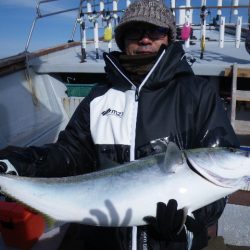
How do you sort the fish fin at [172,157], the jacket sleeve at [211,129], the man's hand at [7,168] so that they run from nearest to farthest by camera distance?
1. the fish fin at [172,157]
2. the jacket sleeve at [211,129]
3. the man's hand at [7,168]

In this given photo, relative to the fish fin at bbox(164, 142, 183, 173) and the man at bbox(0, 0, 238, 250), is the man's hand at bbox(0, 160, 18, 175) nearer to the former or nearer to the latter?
the man at bbox(0, 0, 238, 250)

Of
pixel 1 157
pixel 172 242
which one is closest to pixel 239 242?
pixel 172 242

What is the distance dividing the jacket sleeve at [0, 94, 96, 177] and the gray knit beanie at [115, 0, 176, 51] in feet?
2.33

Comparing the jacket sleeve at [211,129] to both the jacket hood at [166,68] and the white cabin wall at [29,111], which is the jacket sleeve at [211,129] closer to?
the jacket hood at [166,68]

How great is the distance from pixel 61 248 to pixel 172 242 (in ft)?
6.50

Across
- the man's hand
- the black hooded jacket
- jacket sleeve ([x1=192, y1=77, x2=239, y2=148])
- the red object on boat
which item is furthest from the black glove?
the red object on boat

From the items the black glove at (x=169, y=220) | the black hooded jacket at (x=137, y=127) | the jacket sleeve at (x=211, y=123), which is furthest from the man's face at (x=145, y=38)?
the black glove at (x=169, y=220)

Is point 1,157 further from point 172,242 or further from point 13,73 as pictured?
point 13,73

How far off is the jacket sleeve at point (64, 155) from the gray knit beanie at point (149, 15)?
71 cm

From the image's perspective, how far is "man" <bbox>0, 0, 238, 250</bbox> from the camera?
85.0 inches

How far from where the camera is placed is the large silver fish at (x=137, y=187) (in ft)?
6.67

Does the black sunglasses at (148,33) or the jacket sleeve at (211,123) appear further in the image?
the black sunglasses at (148,33)

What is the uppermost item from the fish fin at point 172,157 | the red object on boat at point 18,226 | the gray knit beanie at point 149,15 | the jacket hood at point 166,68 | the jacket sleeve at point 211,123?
the gray knit beanie at point 149,15

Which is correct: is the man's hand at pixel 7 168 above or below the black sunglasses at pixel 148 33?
below
